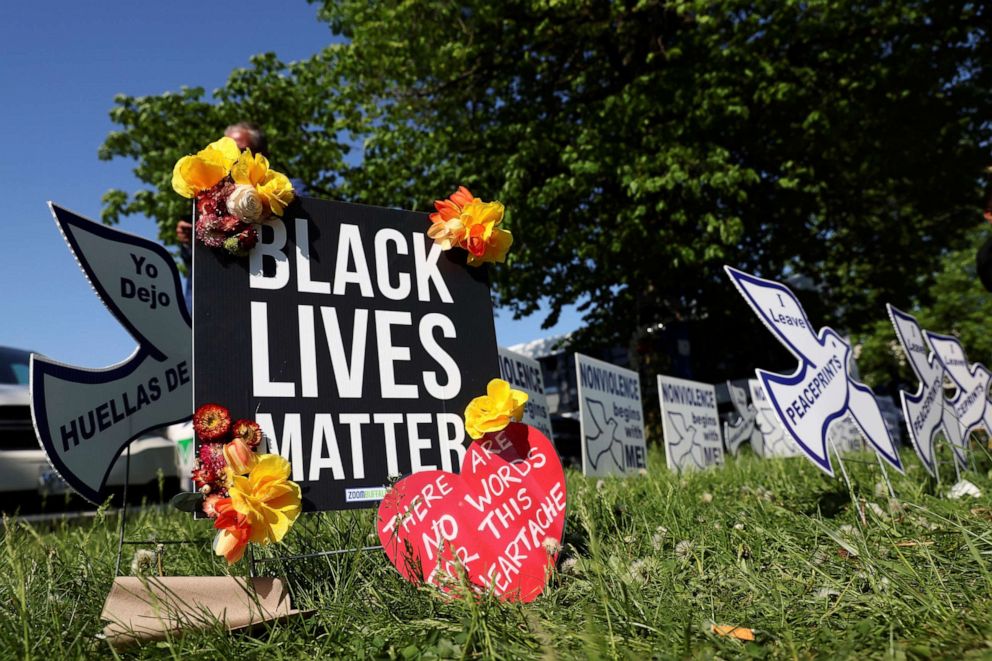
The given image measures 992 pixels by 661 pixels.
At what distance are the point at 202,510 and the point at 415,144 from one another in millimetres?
10539

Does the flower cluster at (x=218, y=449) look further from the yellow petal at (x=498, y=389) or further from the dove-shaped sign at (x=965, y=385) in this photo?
the dove-shaped sign at (x=965, y=385)

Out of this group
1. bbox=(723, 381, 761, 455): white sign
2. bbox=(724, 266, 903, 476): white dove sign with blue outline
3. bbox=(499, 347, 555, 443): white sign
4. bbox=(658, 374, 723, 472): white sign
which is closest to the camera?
bbox=(724, 266, 903, 476): white dove sign with blue outline

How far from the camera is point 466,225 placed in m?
2.70

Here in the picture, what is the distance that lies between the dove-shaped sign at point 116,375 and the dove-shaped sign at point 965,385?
4363mm

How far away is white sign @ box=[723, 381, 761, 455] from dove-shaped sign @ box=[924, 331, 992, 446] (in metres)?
4.98

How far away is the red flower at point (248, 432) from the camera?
215cm

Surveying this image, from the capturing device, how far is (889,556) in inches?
82.9

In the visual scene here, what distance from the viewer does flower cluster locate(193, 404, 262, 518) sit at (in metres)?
2.02

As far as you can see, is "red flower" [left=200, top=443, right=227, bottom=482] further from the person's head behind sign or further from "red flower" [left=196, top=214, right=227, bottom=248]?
the person's head behind sign

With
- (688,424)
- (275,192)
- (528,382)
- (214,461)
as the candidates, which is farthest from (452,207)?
(688,424)

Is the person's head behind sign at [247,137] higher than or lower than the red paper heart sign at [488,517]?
higher

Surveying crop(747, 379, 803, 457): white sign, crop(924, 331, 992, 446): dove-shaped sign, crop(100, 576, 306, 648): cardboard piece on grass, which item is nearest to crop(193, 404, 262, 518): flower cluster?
crop(100, 576, 306, 648): cardboard piece on grass

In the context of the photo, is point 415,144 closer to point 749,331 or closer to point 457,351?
point 749,331

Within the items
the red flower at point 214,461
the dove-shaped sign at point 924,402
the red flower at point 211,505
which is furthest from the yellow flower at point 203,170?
the dove-shaped sign at point 924,402
